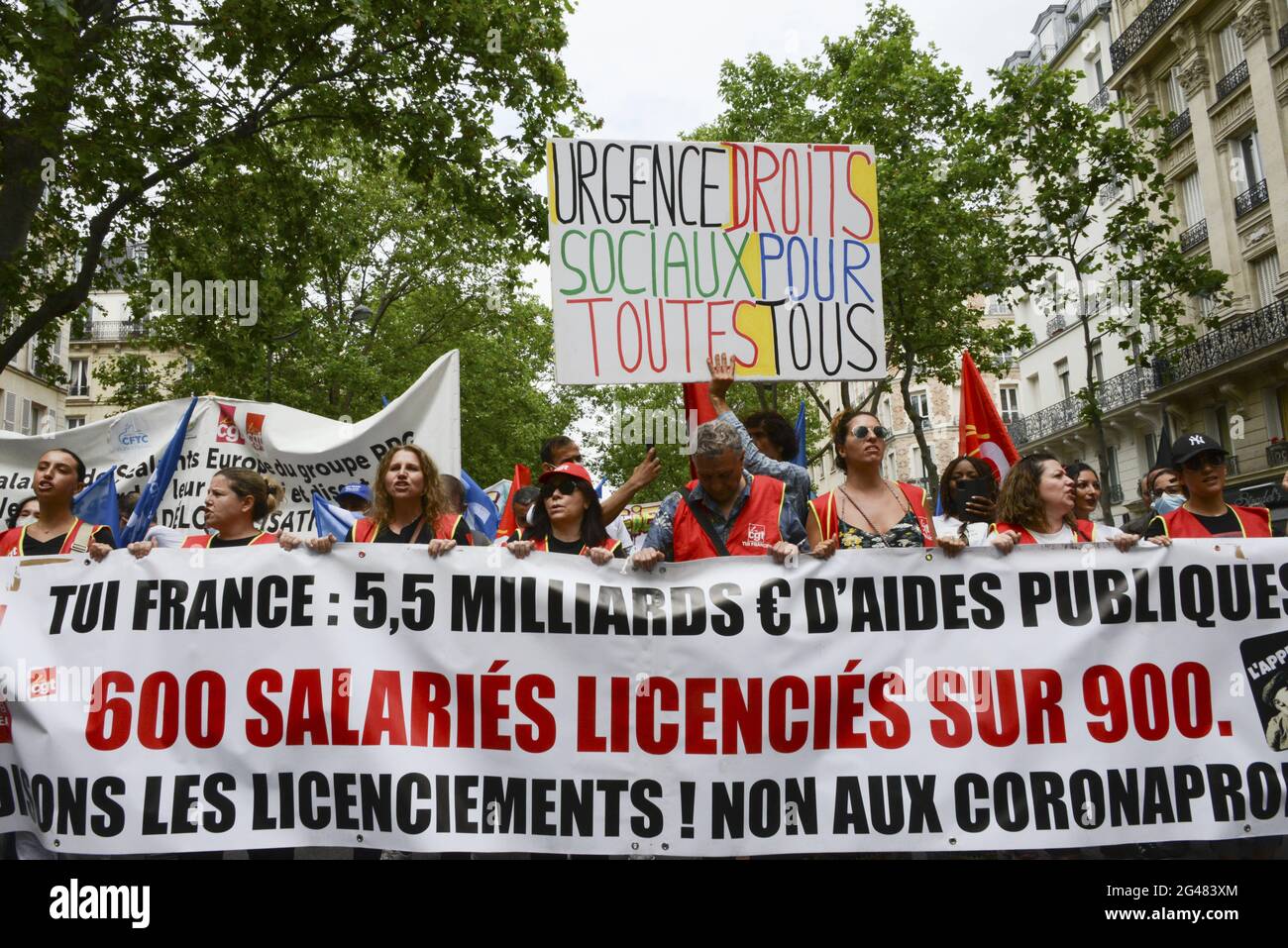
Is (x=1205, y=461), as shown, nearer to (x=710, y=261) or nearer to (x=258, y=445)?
(x=710, y=261)

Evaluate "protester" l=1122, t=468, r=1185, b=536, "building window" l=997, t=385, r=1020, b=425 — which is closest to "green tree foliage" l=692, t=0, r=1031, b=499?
"protester" l=1122, t=468, r=1185, b=536

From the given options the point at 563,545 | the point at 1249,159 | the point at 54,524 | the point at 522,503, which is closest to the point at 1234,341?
the point at 1249,159

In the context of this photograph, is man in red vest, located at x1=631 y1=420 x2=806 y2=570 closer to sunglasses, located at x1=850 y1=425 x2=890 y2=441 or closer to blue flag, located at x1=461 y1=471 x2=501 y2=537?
sunglasses, located at x1=850 y1=425 x2=890 y2=441

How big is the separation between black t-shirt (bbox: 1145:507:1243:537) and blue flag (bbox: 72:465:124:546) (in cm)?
548

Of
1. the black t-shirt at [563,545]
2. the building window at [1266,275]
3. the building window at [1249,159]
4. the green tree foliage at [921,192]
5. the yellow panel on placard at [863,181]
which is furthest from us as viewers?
the building window at [1249,159]

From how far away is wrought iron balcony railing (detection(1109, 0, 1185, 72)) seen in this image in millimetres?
31906

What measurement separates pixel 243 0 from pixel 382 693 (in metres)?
9.67

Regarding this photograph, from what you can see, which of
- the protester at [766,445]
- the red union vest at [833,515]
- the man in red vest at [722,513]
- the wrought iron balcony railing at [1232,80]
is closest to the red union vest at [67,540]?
the man in red vest at [722,513]

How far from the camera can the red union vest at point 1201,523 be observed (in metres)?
5.09

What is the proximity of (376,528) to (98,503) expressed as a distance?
8.85 feet

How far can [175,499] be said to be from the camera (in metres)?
7.29

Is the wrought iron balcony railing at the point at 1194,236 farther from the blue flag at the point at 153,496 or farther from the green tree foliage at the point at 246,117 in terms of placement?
the blue flag at the point at 153,496

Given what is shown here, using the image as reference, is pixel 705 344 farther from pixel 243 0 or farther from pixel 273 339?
pixel 273 339

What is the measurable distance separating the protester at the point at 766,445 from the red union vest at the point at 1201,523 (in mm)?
1639
